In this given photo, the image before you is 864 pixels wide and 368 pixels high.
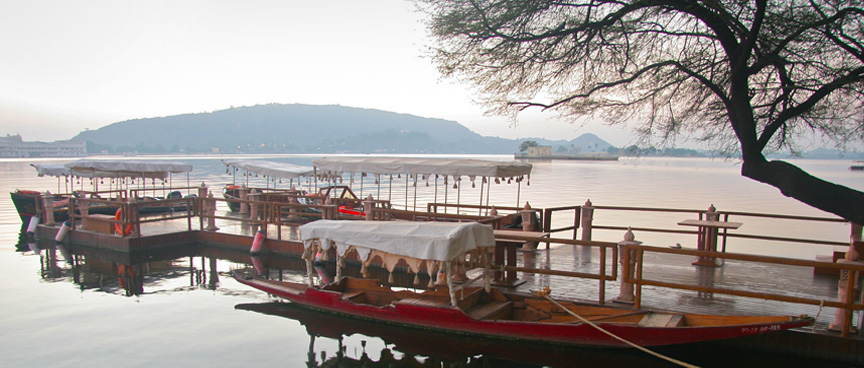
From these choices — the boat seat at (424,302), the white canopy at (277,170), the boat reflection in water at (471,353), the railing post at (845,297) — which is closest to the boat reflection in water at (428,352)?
the boat reflection in water at (471,353)

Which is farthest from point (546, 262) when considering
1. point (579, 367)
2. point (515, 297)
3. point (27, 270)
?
point (27, 270)

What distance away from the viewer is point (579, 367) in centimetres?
899

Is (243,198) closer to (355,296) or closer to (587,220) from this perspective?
(355,296)

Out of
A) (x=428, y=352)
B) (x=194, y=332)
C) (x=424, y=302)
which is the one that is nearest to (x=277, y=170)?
(x=194, y=332)

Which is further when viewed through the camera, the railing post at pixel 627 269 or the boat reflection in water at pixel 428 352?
the railing post at pixel 627 269

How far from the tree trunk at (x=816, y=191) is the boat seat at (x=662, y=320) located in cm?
324

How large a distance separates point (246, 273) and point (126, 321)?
4858 mm

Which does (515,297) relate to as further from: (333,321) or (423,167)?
(423,167)

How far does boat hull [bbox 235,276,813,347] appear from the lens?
26.3 feet

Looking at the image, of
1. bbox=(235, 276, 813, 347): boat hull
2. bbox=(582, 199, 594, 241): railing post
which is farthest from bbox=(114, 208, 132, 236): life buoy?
bbox=(582, 199, 594, 241): railing post

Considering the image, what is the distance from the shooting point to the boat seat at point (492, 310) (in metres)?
9.82

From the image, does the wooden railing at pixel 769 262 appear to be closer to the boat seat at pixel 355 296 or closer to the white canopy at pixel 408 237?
the white canopy at pixel 408 237

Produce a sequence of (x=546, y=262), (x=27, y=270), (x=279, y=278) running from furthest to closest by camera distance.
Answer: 1. (x=27, y=270)
2. (x=279, y=278)
3. (x=546, y=262)

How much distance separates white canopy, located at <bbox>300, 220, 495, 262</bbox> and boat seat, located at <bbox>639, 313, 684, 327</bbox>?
9.58 feet
